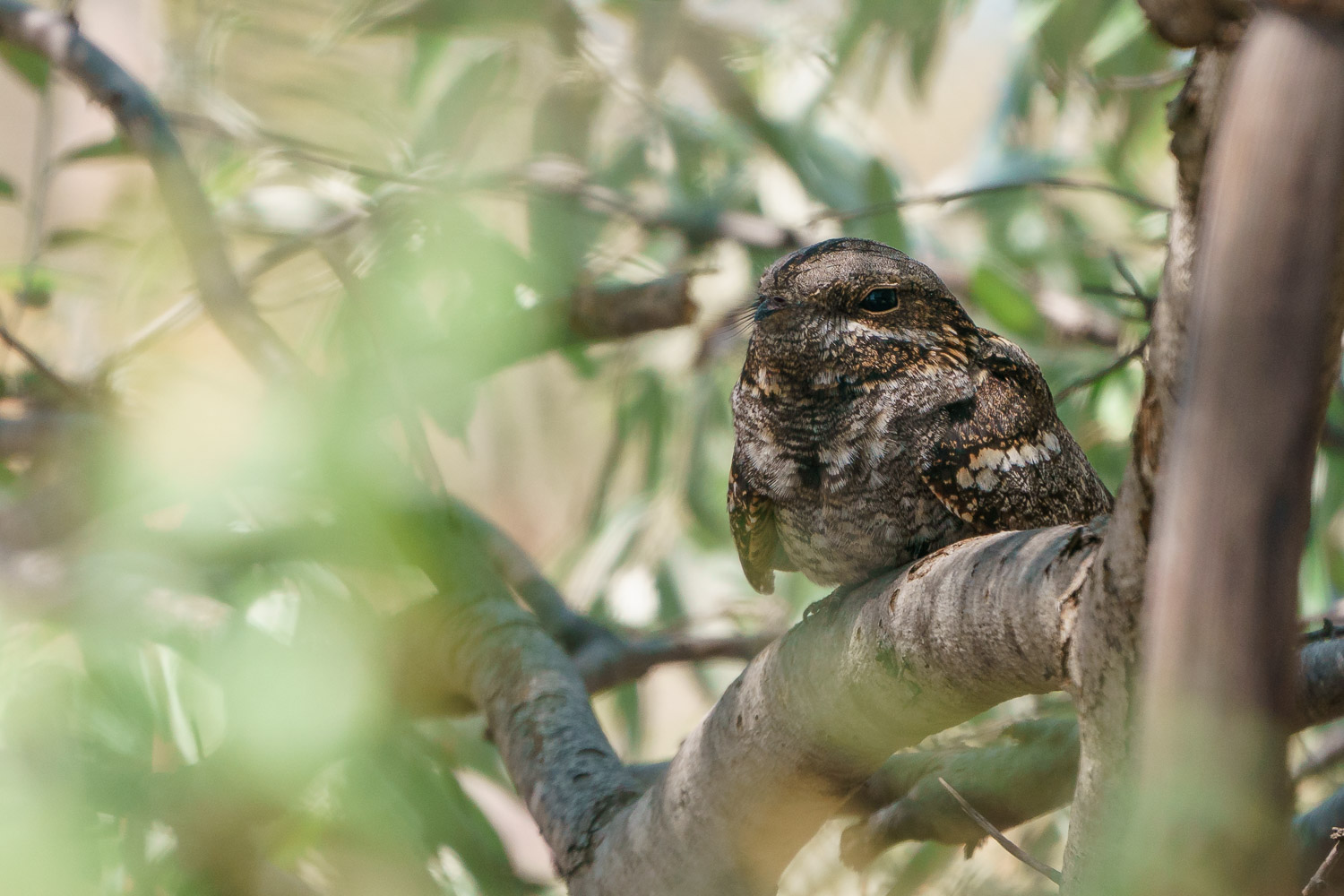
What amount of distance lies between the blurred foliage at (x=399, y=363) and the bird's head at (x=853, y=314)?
0.21m

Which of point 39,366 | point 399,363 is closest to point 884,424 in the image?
point 399,363

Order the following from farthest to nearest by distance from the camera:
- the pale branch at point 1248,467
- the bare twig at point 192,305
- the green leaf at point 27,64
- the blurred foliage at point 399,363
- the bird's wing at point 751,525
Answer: the green leaf at point 27,64
the bare twig at point 192,305
the bird's wing at point 751,525
the blurred foliage at point 399,363
the pale branch at point 1248,467

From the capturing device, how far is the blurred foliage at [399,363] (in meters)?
1.14

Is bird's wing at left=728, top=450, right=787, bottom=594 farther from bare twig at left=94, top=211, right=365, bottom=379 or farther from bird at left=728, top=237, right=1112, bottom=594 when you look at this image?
bare twig at left=94, top=211, right=365, bottom=379

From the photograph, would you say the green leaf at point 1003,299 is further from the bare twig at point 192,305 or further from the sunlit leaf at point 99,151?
the sunlit leaf at point 99,151

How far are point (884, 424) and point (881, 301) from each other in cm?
16

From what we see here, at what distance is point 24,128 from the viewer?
4.08 meters

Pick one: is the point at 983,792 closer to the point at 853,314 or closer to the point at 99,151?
the point at 853,314

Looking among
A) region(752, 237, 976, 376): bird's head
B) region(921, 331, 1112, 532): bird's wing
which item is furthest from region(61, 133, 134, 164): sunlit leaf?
region(921, 331, 1112, 532): bird's wing

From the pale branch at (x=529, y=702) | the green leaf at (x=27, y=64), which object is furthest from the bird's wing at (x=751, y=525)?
the green leaf at (x=27, y=64)

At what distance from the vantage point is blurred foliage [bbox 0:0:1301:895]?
114 cm

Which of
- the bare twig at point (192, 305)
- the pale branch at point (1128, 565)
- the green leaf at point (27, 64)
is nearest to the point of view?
the pale branch at point (1128, 565)

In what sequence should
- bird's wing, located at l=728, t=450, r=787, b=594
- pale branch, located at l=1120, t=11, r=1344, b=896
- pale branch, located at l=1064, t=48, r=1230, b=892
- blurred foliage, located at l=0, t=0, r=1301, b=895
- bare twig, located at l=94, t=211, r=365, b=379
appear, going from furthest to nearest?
bare twig, located at l=94, t=211, r=365, b=379 < bird's wing, located at l=728, t=450, r=787, b=594 < blurred foliage, located at l=0, t=0, r=1301, b=895 < pale branch, located at l=1064, t=48, r=1230, b=892 < pale branch, located at l=1120, t=11, r=1344, b=896

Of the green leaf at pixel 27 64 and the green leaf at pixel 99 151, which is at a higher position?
the green leaf at pixel 27 64
